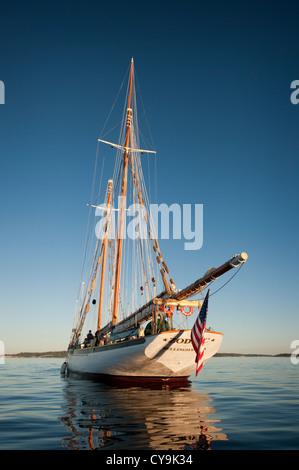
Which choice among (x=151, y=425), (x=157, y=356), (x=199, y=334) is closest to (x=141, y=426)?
(x=151, y=425)

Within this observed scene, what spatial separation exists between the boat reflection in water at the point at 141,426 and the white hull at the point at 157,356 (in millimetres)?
7425

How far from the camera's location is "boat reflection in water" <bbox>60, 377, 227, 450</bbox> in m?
8.03

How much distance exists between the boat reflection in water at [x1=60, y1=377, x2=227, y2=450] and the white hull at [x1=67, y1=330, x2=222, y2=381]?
742cm

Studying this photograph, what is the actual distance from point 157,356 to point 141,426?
13220mm

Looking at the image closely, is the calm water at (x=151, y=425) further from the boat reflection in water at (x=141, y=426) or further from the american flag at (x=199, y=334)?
the american flag at (x=199, y=334)

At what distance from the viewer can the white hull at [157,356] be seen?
2253cm

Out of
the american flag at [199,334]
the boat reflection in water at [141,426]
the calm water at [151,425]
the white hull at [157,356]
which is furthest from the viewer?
the white hull at [157,356]

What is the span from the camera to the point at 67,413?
1259 cm

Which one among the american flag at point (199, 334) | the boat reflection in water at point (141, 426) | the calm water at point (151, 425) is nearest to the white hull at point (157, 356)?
the american flag at point (199, 334)

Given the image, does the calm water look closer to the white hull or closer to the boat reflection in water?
the boat reflection in water
